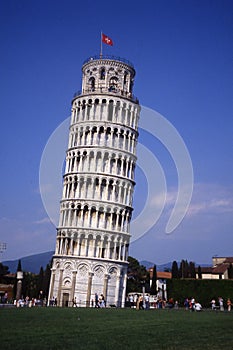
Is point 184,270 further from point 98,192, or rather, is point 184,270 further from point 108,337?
point 108,337

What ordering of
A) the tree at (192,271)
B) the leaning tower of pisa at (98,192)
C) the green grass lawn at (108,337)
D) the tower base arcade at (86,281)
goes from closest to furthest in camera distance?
1. the green grass lawn at (108,337)
2. the tower base arcade at (86,281)
3. the leaning tower of pisa at (98,192)
4. the tree at (192,271)

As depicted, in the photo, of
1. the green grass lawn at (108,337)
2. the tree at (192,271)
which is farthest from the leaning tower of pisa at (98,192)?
the green grass lawn at (108,337)

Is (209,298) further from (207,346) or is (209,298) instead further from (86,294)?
(207,346)

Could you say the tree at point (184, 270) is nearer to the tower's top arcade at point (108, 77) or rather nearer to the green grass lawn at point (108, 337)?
the tower's top arcade at point (108, 77)

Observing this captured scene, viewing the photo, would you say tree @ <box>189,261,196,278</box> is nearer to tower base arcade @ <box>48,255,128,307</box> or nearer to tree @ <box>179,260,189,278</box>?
tree @ <box>179,260,189,278</box>

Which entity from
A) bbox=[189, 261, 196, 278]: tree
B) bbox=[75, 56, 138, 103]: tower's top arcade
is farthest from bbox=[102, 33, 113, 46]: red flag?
bbox=[189, 261, 196, 278]: tree

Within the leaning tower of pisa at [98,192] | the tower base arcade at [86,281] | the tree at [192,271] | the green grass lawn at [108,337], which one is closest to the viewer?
the green grass lawn at [108,337]

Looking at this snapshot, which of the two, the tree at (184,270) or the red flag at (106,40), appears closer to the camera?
the red flag at (106,40)

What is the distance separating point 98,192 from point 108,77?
54.1 feet

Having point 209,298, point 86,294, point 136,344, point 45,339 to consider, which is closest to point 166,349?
point 136,344

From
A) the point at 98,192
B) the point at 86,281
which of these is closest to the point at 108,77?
the point at 98,192

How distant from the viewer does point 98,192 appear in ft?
179

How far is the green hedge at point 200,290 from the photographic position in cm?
5266

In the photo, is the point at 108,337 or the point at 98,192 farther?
the point at 98,192
